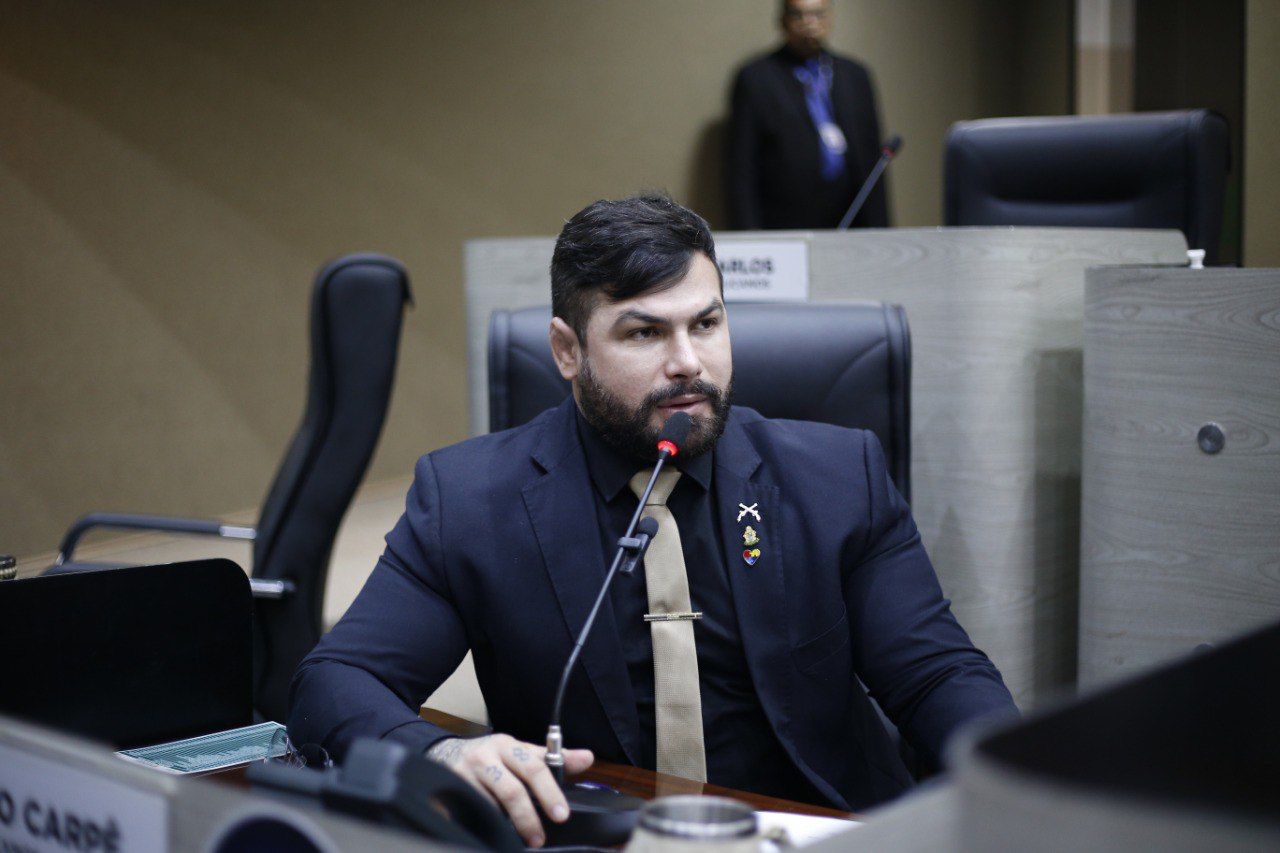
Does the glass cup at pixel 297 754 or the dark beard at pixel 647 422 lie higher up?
the dark beard at pixel 647 422

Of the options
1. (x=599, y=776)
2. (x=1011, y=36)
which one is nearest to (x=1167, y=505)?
(x=599, y=776)

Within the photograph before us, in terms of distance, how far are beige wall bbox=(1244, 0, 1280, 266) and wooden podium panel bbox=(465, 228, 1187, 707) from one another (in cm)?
314

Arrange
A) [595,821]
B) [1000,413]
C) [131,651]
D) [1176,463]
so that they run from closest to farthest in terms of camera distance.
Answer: [595,821], [131,651], [1176,463], [1000,413]

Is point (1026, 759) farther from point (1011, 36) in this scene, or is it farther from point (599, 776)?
point (1011, 36)

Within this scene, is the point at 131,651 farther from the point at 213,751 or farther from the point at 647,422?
the point at 647,422

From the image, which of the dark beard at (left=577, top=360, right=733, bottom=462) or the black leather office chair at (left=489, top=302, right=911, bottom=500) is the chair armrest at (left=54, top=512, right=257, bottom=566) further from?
the dark beard at (left=577, top=360, right=733, bottom=462)

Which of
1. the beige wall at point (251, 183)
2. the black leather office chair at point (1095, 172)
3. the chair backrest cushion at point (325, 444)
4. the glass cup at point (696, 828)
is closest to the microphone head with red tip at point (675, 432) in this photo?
the glass cup at point (696, 828)

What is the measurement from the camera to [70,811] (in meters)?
0.62

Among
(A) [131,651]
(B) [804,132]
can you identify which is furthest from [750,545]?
(B) [804,132]

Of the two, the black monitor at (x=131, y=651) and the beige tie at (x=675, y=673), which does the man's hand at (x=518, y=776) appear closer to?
the black monitor at (x=131, y=651)

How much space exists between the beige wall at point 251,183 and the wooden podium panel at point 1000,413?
2.49m

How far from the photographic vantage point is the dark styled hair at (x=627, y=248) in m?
1.44

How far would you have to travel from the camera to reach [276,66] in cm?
426

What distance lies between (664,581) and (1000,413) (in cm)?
104
